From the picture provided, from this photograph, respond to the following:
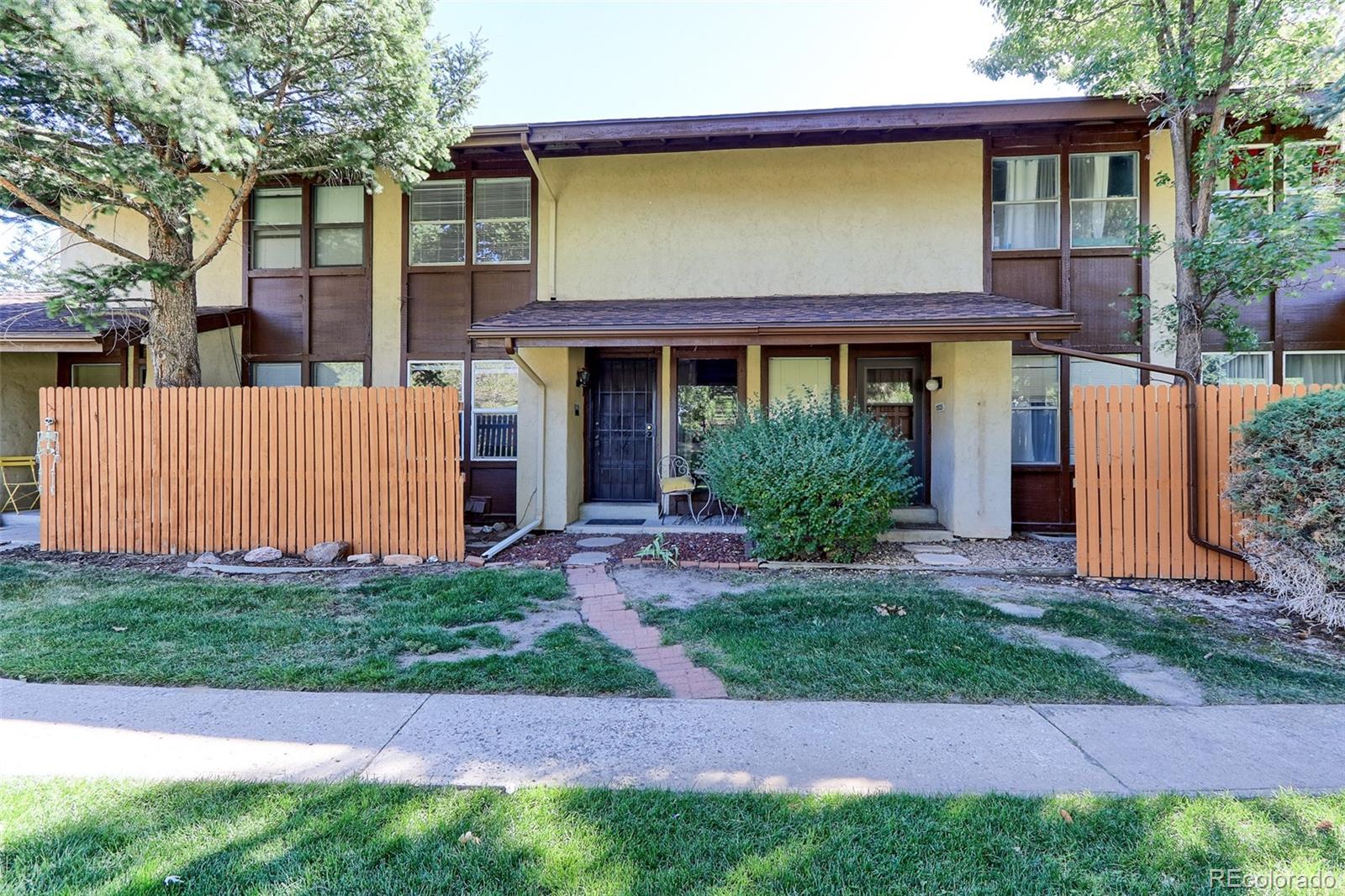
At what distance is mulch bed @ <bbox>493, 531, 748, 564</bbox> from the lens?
699cm

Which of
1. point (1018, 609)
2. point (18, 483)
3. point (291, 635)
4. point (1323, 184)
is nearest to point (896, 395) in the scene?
point (1018, 609)

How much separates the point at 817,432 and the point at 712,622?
2.72 m

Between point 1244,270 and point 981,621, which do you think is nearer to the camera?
point 981,621

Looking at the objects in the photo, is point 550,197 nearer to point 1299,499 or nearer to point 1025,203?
point 1025,203

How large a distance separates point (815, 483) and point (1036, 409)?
15.3ft

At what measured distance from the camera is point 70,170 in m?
6.84

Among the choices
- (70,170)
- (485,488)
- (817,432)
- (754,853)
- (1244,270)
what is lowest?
(754,853)

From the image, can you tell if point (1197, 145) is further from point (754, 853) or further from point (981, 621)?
point (754, 853)

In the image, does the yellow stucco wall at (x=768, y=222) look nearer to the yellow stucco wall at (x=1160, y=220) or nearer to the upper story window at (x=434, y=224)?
the upper story window at (x=434, y=224)

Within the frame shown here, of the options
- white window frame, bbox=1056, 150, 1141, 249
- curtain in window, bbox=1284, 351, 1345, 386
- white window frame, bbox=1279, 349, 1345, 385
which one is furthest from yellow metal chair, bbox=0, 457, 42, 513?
curtain in window, bbox=1284, 351, 1345, 386

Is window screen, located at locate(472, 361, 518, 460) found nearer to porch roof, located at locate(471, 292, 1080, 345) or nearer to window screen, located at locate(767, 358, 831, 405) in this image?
porch roof, located at locate(471, 292, 1080, 345)

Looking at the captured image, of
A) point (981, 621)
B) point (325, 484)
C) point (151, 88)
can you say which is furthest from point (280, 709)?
point (151, 88)

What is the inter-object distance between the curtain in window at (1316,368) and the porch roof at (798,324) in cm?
394

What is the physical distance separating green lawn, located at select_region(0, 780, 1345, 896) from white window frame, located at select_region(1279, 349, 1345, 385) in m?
8.68
